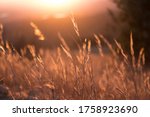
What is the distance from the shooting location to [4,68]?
19.7ft

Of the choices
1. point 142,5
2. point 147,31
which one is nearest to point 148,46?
point 147,31

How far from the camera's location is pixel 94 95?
3.88 m

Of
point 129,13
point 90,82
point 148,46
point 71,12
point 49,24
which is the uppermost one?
point 71,12

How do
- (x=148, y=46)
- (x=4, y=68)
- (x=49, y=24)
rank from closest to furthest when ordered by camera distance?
1. (x=4, y=68)
2. (x=148, y=46)
3. (x=49, y=24)

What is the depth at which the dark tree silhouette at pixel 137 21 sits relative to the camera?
7844mm

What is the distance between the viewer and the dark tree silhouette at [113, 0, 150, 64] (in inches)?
309

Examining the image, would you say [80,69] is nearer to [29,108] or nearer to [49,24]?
[29,108]

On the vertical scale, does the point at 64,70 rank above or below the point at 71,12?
below

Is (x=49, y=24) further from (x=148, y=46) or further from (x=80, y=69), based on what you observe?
(x=80, y=69)

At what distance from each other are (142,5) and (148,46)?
0.79 metres

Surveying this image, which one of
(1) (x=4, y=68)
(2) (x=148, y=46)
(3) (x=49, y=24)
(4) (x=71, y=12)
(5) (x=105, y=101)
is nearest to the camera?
(4) (x=71, y=12)

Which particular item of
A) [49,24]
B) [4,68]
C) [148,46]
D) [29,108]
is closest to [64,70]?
[29,108]

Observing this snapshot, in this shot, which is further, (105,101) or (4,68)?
(4,68)

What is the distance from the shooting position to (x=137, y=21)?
797cm
